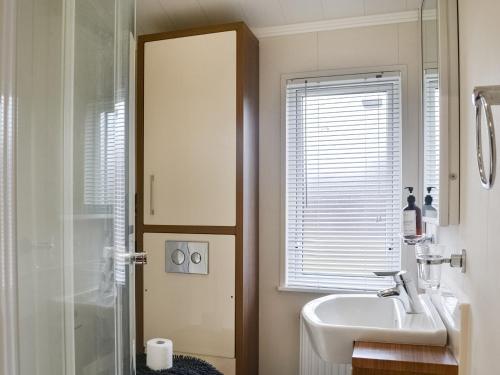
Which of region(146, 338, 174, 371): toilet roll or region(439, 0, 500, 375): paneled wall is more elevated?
region(439, 0, 500, 375): paneled wall

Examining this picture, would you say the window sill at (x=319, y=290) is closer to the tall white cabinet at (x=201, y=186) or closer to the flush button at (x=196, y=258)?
the tall white cabinet at (x=201, y=186)

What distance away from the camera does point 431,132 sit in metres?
1.68

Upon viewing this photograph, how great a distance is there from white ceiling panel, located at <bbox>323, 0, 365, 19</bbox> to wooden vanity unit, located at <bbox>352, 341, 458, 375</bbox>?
5.15 feet

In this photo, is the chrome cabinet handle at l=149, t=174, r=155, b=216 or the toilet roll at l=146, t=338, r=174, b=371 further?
the chrome cabinet handle at l=149, t=174, r=155, b=216

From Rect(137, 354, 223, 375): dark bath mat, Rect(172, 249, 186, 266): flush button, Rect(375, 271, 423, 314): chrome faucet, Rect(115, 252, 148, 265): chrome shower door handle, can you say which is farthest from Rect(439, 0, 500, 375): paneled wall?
Rect(172, 249, 186, 266): flush button

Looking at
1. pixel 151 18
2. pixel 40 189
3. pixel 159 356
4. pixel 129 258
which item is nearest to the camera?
pixel 40 189

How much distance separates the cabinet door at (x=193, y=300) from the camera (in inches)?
83.2

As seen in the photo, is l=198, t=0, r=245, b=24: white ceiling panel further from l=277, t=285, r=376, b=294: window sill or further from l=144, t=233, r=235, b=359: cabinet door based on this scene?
l=277, t=285, r=376, b=294: window sill

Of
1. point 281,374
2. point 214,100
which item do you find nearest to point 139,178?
point 214,100

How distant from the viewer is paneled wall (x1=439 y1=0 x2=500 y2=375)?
984mm

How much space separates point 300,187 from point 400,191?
1.69ft

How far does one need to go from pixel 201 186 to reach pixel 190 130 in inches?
11.4

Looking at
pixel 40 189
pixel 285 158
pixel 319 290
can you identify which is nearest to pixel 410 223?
pixel 319 290

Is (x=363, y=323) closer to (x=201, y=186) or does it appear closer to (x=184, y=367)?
(x=184, y=367)
